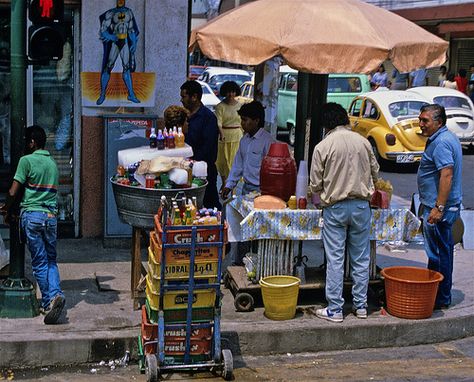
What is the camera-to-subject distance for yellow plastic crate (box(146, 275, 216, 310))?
6406mm

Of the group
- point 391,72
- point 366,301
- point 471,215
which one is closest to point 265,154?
point 366,301

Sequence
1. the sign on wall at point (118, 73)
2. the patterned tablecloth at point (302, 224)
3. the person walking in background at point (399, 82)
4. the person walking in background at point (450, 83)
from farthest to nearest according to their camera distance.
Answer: the person walking in background at point (399, 82), the person walking in background at point (450, 83), the sign on wall at point (118, 73), the patterned tablecloth at point (302, 224)

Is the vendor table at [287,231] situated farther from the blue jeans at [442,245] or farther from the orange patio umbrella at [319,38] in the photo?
the orange patio umbrella at [319,38]

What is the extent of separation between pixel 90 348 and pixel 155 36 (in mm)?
4352

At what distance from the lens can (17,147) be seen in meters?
7.21

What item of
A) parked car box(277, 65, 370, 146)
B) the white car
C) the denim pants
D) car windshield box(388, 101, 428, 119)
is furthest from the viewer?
parked car box(277, 65, 370, 146)

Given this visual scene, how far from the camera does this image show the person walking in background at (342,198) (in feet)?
23.7

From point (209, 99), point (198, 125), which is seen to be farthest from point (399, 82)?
point (198, 125)

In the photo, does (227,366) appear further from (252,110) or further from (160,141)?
(252,110)

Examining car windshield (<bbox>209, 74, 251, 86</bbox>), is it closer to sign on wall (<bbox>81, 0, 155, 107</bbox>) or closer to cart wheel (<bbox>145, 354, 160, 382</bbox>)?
sign on wall (<bbox>81, 0, 155, 107</bbox>)

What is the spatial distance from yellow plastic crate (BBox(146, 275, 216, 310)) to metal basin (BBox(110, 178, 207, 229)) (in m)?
0.79

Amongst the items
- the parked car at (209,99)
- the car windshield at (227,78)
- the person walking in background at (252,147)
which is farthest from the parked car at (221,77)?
the person walking in background at (252,147)

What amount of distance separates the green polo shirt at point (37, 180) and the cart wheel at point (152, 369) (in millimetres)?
1709

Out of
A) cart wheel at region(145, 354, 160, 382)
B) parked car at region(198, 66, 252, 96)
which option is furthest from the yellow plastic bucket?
parked car at region(198, 66, 252, 96)
